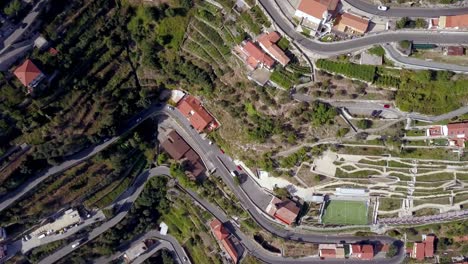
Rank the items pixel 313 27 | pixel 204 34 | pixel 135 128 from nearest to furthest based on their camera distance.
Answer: pixel 313 27
pixel 204 34
pixel 135 128

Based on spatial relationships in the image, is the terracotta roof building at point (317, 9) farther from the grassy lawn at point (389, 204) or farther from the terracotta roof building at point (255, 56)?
Result: the grassy lawn at point (389, 204)

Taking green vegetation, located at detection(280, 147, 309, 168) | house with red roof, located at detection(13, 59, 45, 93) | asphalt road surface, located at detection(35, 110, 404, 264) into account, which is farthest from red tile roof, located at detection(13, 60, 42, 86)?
green vegetation, located at detection(280, 147, 309, 168)

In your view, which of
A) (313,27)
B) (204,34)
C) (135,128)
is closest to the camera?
(313,27)

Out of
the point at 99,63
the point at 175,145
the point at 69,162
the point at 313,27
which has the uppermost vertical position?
the point at 313,27

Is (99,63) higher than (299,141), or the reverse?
(99,63)

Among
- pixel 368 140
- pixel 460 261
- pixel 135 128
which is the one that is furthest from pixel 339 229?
pixel 135 128

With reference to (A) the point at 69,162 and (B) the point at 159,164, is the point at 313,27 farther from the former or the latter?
(A) the point at 69,162

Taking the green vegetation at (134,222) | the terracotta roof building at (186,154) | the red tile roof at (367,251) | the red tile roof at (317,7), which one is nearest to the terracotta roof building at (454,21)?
the red tile roof at (317,7)

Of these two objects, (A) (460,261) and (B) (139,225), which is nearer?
(A) (460,261)
